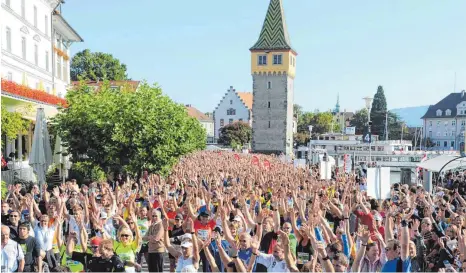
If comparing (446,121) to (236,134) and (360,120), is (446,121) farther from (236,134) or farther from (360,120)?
(236,134)

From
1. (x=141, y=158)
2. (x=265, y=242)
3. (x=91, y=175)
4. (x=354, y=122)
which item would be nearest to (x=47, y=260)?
(x=265, y=242)

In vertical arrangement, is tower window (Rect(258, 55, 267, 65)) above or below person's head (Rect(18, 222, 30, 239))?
above

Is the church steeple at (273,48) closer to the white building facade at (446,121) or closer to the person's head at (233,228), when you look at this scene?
the white building facade at (446,121)

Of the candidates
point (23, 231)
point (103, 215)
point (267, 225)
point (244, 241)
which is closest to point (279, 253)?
point (244, 241)

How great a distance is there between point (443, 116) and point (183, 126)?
9401 centimetres

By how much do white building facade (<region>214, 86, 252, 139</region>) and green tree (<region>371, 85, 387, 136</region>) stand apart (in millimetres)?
26358

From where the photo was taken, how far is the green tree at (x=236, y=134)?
93.9 metres

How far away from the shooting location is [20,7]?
98.9 ft

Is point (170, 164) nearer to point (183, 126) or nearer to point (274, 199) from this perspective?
point (183, 126)

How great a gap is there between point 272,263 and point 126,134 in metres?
15.9

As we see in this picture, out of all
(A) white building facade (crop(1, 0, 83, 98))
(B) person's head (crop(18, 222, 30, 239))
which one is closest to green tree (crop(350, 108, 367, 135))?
(A) white building facade (crop(1, 0, 83, 98))

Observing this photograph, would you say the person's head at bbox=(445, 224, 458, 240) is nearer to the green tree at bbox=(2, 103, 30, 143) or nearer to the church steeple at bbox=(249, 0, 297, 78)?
the green tree at bbox=(2, 103, 30, 143)

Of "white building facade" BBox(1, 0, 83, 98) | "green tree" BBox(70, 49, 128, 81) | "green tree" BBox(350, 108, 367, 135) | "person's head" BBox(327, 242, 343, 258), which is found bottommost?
"person's head" BBox(327, 242, 343, 258)

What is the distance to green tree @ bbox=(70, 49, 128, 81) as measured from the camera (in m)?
78.4
